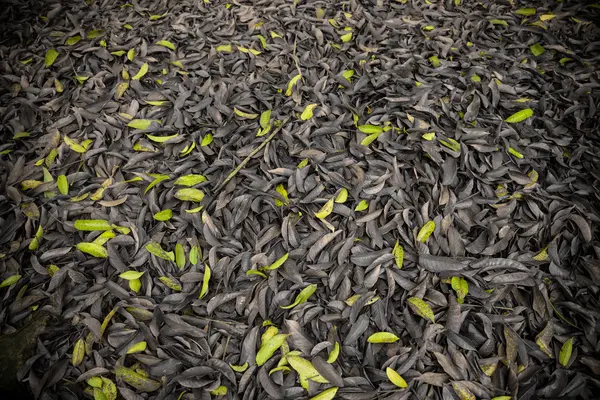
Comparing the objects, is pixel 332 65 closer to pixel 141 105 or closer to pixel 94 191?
pixel 141 105

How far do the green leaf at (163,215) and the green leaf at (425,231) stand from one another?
102cm

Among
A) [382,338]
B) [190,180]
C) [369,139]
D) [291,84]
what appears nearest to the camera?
[382,338]

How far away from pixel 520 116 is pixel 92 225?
200 cm

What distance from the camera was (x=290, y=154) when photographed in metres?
1.68

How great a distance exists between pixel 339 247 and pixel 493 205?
676mm

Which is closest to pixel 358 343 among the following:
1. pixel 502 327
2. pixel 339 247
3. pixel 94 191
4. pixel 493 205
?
pixel 339 247

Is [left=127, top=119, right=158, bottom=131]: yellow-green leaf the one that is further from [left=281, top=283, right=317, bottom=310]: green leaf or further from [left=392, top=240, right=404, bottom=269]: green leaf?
[left=392, top=240, right=404, bottom=269]: green leaf

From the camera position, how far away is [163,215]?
4.99 feet

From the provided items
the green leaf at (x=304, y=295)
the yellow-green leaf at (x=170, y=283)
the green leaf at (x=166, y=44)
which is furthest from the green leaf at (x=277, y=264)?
the green leaf at (x=166, y=44)

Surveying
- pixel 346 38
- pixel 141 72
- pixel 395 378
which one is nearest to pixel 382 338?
pixel 395 378

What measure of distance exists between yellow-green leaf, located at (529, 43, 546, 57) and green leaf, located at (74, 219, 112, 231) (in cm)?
241

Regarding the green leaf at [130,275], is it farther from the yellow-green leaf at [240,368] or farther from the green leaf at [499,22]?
the green leaf at [499,22]

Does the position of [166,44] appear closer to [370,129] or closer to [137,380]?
[370,129]

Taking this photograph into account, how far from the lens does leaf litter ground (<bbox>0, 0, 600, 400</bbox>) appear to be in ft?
4.02
